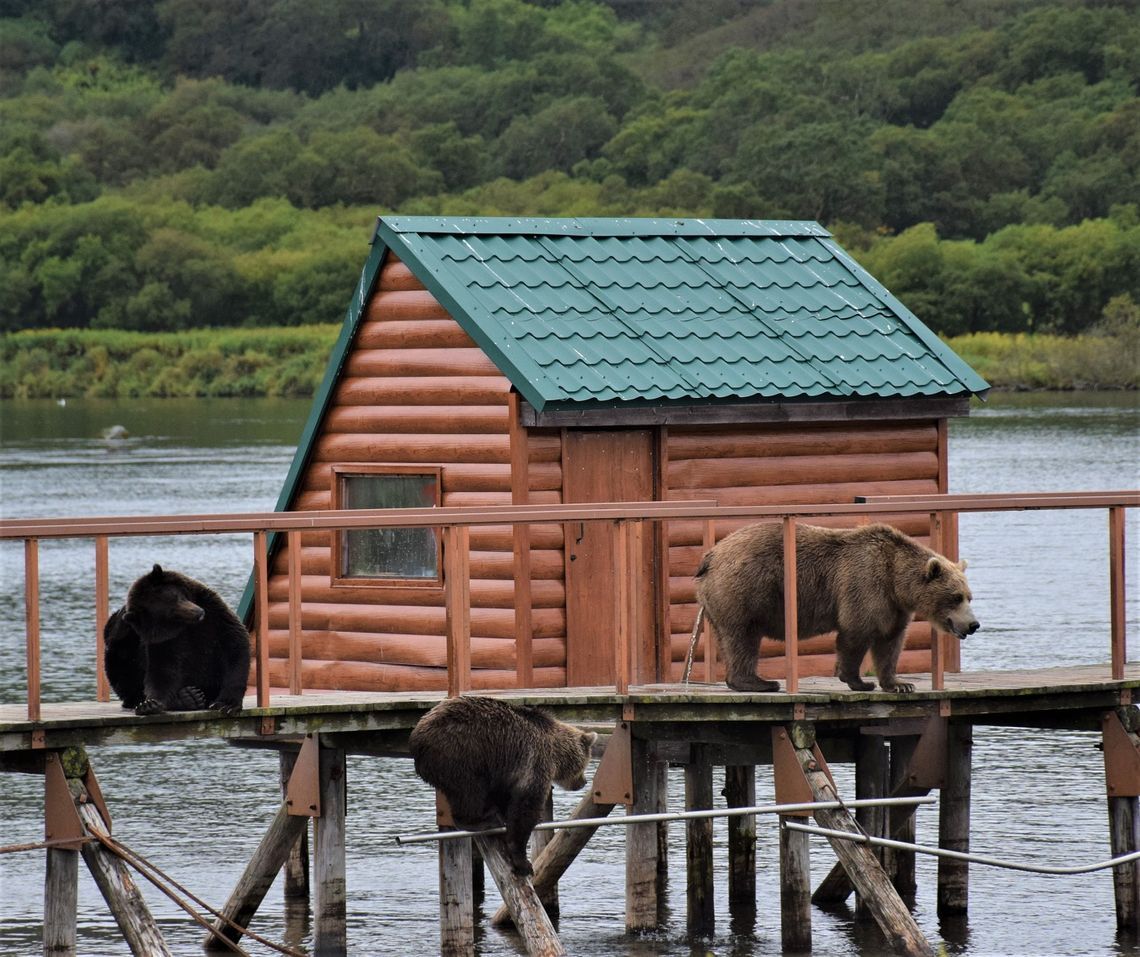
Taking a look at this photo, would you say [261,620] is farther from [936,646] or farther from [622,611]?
[936,646]

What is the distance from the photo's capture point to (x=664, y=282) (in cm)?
1570

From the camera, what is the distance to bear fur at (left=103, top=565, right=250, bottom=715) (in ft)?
39.3

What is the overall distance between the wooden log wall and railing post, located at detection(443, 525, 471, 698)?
5.34ft

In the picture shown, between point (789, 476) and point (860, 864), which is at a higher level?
point (789, 476)

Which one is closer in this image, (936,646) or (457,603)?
(457,603)

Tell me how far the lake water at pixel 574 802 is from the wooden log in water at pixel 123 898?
3665mm

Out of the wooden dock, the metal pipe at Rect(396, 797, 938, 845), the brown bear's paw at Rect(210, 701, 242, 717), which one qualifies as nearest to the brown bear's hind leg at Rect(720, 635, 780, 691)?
the wooden dock

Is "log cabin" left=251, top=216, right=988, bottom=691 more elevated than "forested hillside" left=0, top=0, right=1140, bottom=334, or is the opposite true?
"forested hillside" left=0, top=0, right=1140, bottom=334

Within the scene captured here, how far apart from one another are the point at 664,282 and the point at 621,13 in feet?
473

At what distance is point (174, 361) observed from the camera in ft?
297

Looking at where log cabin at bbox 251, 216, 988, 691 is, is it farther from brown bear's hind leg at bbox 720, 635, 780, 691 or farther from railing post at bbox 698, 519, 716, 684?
brown bear's hind leg at bbox 720, 635, 780, 691

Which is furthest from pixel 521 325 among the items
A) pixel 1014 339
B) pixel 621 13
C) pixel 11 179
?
pixel 621 13

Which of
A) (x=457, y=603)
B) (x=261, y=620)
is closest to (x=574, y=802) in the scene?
(x=457, y=603)

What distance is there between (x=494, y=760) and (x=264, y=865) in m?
2.54
